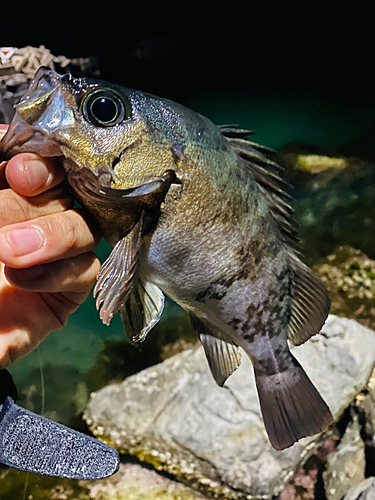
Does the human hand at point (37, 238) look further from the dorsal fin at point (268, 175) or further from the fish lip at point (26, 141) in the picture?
the dorsal fin at point (268, 175)

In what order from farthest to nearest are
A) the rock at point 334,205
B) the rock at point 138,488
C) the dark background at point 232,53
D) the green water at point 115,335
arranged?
the rock at point 334,205 < the green water at point 115,335 < the rock at point 138,488 < the dark background at point 232,53

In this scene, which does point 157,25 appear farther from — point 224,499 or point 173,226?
point 224,499

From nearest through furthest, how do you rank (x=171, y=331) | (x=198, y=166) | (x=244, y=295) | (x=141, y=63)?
1. (x=198, y=166)
2. (x=244, y=295)
3. (x=141, y=63)
4. (x=171, y=331)

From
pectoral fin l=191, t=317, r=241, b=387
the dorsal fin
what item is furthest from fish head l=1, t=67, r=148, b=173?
pectoral fin l=191, t=317, r=241, b=387

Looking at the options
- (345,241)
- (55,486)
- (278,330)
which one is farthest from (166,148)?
(345,241)

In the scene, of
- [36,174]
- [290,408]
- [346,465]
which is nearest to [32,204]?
[36,174]

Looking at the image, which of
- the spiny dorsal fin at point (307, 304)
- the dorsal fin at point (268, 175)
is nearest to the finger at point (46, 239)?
the dorsal fin at point (268, 175)

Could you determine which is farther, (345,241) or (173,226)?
(345,241)
